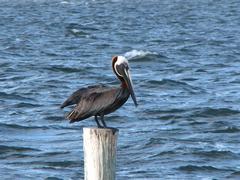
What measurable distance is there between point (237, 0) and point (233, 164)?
213 feet

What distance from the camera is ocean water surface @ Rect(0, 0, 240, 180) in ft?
52.5

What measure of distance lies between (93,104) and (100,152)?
1.06 metres

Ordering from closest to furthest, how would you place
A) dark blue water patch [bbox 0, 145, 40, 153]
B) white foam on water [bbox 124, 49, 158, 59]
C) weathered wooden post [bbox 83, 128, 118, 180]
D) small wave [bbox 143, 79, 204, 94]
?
weathered wooden post [bbox 83, 128, 118, 180]
dark blue water patch [bbox 0, 145, 40, 153]
small wave [bbox 143, 79, 204, 94]
white foam on water [bbox 124, 49, 158, 59]

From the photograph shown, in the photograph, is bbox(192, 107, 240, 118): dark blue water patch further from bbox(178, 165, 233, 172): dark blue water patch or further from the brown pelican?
the brown pelican

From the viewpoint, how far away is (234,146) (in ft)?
56.9

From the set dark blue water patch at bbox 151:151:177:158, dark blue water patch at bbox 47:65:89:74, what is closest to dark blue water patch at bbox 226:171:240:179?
dark blue water patch at bbox 151:151:177:158

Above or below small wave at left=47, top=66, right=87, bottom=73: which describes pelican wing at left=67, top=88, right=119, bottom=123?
above

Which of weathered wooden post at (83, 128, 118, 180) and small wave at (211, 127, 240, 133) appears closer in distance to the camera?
weathered wooden post at (83, 128, 118, 180)

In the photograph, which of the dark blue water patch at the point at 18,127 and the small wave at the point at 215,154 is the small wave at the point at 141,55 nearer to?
the dark blue water patch at the point at 18,127

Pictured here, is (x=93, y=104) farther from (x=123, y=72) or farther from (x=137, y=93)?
(x=137, y=93)

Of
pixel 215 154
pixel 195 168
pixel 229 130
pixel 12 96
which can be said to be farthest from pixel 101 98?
pixel 12 96

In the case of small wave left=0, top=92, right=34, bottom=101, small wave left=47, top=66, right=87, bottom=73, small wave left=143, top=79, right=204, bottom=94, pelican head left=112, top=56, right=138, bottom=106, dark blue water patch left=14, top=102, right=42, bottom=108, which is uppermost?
Result: pelican head left=112, top=56, right=138, bottom=106

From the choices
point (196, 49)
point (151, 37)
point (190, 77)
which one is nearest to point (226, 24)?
point (151, 37)

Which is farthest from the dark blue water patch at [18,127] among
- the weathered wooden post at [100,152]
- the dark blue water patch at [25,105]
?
the weathered wooden post at [100,152]
